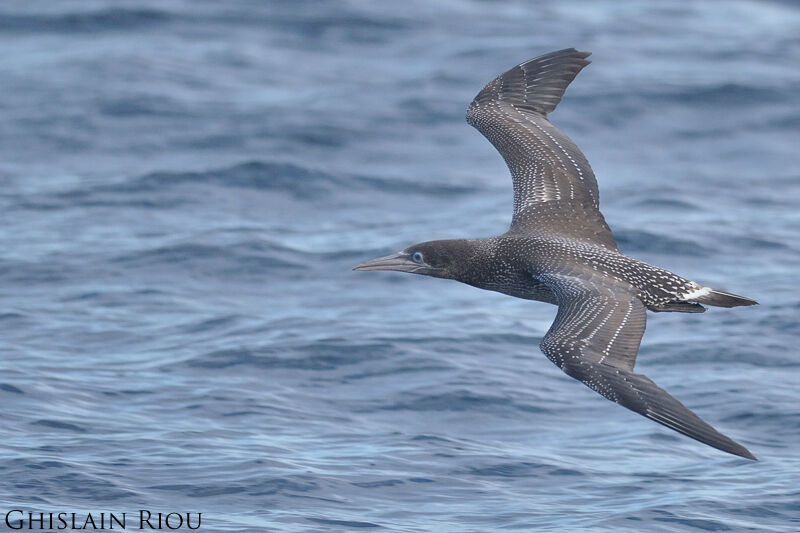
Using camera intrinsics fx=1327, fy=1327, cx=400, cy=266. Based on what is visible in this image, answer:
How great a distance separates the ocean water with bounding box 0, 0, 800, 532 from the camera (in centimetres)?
947

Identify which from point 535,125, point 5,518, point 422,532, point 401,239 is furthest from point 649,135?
point 5,518

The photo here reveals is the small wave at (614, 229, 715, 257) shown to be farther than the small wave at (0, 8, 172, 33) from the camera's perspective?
No

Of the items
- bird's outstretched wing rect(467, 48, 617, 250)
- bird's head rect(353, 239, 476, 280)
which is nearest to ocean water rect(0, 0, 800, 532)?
bird's head rect(353, 239, 476, 280)

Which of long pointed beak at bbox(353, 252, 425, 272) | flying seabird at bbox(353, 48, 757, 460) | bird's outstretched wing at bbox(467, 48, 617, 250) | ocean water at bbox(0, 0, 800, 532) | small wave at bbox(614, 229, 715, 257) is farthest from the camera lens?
small wave at bbox(614, 229, 715, 257)

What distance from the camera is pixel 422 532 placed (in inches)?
340

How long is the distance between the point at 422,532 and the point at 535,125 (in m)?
3.81

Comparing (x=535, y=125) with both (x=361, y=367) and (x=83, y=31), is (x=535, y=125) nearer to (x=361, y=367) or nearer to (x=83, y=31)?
(x=361, y=367)

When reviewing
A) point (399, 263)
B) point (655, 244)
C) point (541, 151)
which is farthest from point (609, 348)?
point (655, 244)

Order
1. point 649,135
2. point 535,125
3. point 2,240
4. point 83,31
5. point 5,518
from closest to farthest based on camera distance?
point 5,518 < point 535,125 < point 2,240 < point 649,135 < point 83,31

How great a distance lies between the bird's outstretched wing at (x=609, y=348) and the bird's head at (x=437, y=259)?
0.97 m

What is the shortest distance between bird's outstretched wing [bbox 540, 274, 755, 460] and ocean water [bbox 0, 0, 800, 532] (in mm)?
1406

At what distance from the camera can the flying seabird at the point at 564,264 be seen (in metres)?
7.85

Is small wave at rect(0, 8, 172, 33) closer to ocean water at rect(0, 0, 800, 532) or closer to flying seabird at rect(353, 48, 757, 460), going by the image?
ocean water at rect(0, 0, 800, 532)

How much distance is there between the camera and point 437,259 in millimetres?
9953
